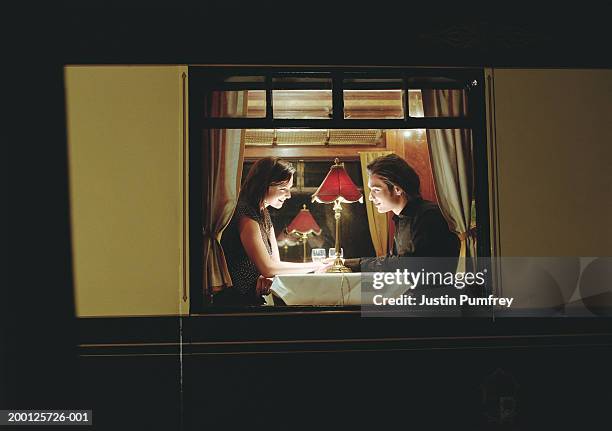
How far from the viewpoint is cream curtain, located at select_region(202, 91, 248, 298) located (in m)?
3.98

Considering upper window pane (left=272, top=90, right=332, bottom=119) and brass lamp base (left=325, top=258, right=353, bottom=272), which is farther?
brass lamp base (left=325, top=258, right=353, bottom=272)

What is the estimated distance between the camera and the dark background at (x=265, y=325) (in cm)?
362

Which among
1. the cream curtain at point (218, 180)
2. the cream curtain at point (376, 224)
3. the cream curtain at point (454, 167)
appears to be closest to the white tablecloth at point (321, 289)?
the cream curtain at point (218, 180)

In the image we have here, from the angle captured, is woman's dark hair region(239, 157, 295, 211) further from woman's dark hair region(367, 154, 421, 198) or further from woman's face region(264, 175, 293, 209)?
woman's dark hair region(367, 154, 421, 198)

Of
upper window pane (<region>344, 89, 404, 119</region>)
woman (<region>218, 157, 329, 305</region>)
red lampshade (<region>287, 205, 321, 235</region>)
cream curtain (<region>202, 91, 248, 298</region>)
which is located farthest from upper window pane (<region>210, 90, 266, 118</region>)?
red lampshade (<region>287, 205, 321, 235</region>)

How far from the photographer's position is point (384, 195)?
17.6 feet

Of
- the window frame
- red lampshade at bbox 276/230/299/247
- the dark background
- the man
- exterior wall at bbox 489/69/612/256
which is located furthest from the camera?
red lampshade at bbox 276/230/299/247

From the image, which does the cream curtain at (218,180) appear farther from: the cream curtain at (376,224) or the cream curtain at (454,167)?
the cream curtain at (376,224)

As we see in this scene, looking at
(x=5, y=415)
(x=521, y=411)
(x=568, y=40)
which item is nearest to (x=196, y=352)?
(x=5, y=415)

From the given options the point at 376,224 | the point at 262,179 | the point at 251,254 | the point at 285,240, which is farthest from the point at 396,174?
the point at 285,240

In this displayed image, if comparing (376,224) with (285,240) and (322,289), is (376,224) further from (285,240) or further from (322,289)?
(322,289)

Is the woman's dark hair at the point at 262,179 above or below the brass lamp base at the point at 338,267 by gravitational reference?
above

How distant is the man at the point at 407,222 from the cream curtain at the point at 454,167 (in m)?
0.11

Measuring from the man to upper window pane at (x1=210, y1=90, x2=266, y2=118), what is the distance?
1.45m
